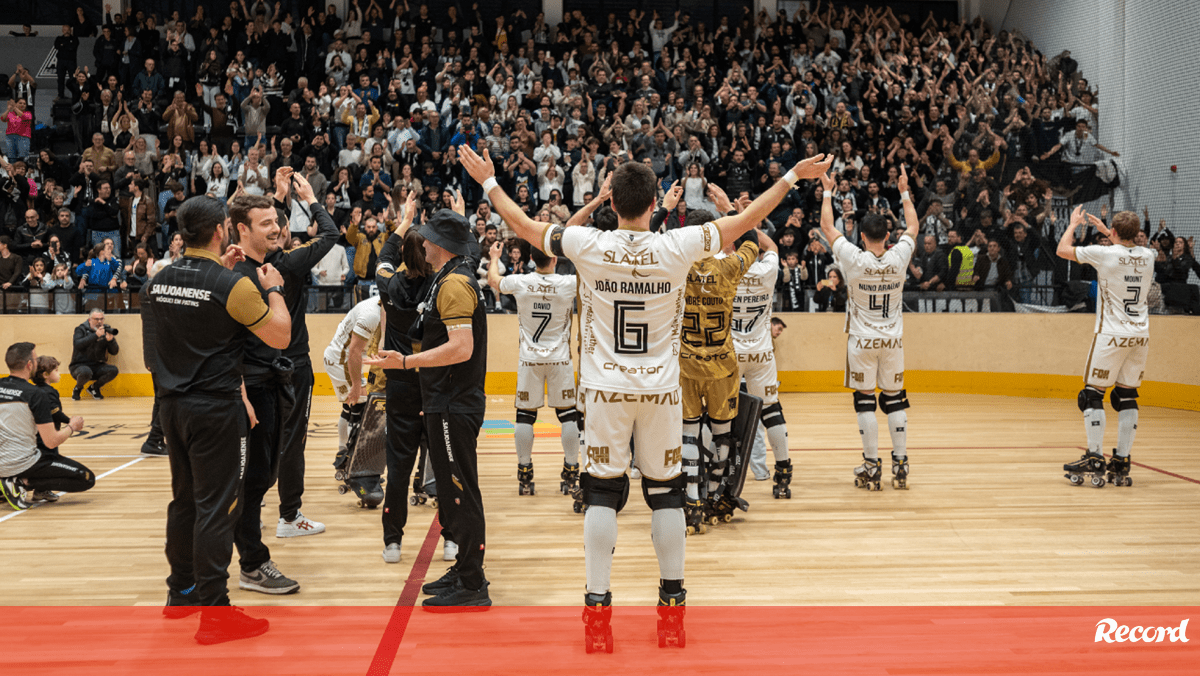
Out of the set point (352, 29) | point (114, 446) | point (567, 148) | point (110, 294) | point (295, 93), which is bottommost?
point (114, 446)

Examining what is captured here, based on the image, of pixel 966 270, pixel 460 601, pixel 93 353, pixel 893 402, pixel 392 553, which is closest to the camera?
pixel 460 601

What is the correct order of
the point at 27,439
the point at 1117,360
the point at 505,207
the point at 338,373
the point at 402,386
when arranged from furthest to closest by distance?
the point at 338,373, the point at 1117,360, the point at 27,439, the point at 402,386, the point at 505,207

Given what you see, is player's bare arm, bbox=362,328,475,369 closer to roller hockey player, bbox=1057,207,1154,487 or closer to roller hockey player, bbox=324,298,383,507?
roller hockey player, bbox=324,298,383,507

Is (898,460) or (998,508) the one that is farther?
(898,460)

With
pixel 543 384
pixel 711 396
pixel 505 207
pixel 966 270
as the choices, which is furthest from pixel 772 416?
pixel 966 270

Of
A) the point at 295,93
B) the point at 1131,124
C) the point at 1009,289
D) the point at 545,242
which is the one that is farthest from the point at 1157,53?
the point at 295,93

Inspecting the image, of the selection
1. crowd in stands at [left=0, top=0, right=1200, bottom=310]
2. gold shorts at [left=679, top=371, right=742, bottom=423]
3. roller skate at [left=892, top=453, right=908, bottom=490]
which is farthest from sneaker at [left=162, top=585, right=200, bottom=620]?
crowd in stands at [left=0, top=0, right=1200, bottom=310]

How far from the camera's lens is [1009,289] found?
40.5 ft

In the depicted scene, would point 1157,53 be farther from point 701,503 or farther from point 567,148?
point 701,503

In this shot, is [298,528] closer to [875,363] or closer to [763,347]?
[763,347]

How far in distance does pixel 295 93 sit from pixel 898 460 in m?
14.2

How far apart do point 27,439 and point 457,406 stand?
4173mm

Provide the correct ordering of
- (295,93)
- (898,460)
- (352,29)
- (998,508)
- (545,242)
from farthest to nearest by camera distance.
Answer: (352,29)
(295,93)
(898,460)
(998,508)
(545,242)

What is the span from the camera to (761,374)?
21.9ft
